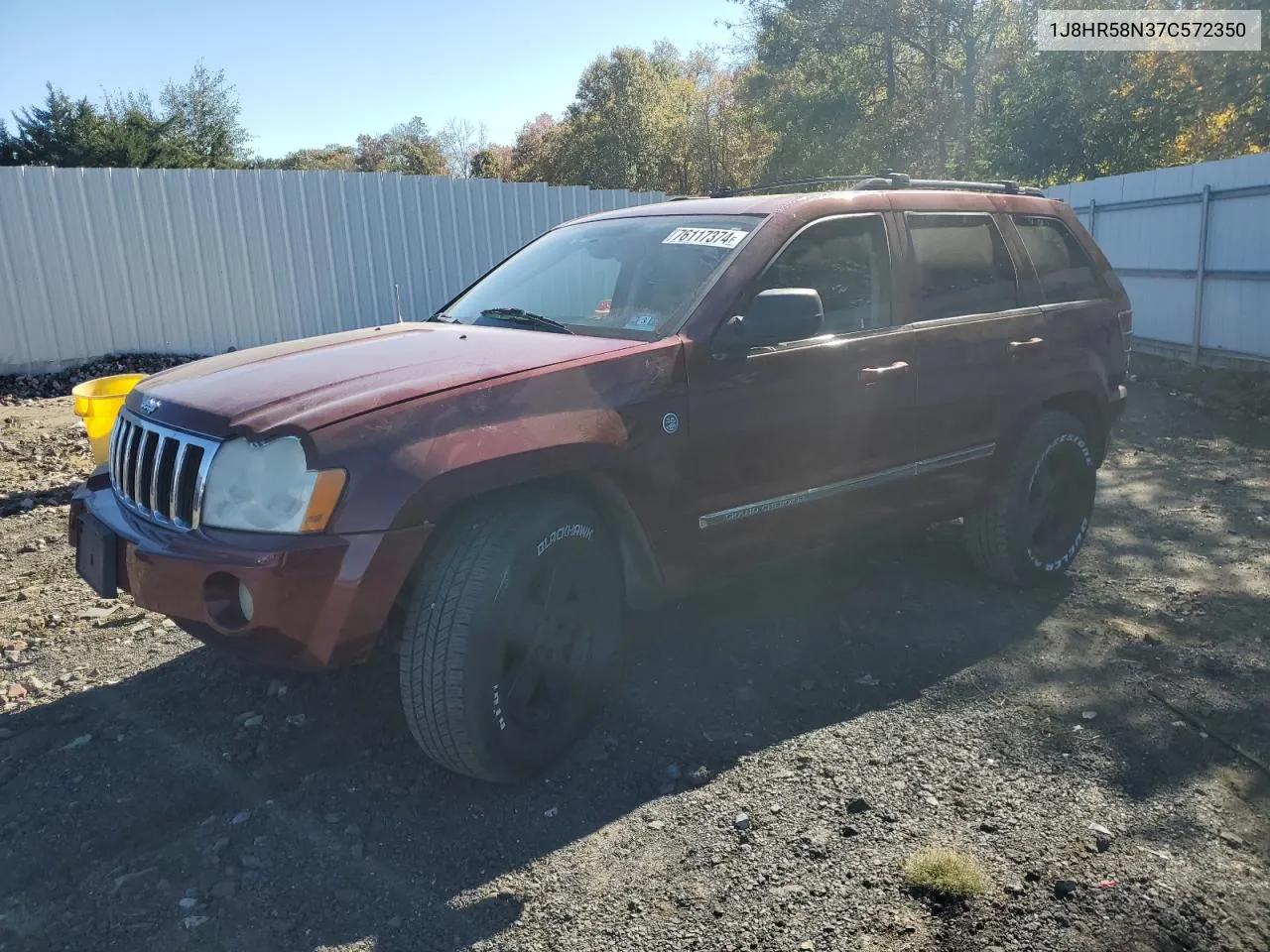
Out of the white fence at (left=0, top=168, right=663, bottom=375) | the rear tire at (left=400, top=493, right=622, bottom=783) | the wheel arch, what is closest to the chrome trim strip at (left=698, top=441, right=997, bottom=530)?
the wheel arch

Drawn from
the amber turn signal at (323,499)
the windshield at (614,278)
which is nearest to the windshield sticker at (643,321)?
the windshield at (614,278)

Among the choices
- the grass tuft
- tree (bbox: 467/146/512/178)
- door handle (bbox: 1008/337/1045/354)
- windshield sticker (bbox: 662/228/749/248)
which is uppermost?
tree (bbox: 467/146/512/178)

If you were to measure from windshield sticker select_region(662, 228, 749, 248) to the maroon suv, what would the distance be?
0.05ft

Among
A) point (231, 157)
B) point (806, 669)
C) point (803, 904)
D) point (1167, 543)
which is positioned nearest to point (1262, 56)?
point (1167, 543)

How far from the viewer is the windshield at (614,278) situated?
366 cm

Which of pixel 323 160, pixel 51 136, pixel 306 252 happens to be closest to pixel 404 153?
pixel 323 160

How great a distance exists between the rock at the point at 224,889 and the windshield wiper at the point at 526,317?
2.11 m

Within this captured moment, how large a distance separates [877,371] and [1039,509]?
4.69 ft

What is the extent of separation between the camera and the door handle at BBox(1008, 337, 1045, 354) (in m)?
4.54

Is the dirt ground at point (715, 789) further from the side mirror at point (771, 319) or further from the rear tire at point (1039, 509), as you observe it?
the side mirror at point (771, 319)

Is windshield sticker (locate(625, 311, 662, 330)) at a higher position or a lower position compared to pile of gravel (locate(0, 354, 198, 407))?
higher

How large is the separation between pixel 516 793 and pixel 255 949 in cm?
90

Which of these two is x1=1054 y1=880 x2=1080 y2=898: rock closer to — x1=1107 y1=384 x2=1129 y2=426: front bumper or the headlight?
the headlight

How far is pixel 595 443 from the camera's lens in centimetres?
313
